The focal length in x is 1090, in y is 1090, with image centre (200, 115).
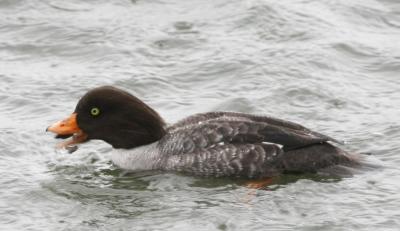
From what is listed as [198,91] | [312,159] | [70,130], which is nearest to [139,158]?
[70,130]

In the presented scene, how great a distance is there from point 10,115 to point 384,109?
528 cm

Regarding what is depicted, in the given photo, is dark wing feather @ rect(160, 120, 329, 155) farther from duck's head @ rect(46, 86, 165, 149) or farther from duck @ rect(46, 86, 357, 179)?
duck's head @ rect(46, 86, 165, 149)

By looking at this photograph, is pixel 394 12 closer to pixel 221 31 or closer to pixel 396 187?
pixel 221 31

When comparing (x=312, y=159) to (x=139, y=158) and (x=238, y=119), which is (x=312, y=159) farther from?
Answer: (x=139, y=158)

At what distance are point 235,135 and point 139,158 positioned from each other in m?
1.32

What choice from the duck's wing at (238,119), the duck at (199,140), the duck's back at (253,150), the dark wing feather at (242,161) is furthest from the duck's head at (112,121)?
the dark wing feather at (242,161)

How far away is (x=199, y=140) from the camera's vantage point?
13.2 m

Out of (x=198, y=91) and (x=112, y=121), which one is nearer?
(x=112, y=121)

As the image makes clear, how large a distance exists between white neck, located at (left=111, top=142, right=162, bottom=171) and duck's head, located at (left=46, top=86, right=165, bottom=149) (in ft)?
0.25

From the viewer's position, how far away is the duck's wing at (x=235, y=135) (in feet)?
42.8

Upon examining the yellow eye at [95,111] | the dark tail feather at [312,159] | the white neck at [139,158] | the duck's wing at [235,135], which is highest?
the yellow eye at [95,111]

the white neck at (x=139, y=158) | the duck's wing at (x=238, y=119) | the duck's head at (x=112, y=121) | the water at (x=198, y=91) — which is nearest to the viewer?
the water at (x=198, y=91)

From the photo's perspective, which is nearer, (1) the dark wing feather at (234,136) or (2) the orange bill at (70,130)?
(1) the dark wing feather at (234,136)

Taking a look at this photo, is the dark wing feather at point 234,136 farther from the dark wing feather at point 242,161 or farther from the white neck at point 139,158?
the white neck at point 139,158
